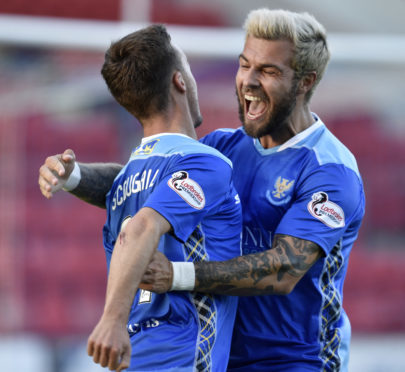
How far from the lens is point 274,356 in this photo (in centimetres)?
288

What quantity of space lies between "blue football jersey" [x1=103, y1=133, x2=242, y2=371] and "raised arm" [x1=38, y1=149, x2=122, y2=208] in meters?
0.28

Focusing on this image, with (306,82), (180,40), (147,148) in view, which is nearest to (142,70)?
(147,148)

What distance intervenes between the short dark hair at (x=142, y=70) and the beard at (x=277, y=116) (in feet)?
1.36

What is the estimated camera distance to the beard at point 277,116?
290cm

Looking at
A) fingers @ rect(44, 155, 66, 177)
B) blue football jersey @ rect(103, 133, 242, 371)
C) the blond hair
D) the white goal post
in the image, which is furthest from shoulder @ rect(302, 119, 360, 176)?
the white goal post

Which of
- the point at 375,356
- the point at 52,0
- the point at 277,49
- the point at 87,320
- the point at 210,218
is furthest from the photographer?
the point at 52,0

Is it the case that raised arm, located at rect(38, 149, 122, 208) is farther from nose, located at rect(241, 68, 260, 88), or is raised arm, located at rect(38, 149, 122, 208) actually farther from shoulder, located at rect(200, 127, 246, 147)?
nose, located at rect(241, 68, 260, 88)

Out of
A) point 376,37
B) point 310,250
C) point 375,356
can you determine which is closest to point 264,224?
point 310,250

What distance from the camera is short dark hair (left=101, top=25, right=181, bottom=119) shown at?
259 centimetres

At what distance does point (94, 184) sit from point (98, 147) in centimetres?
689

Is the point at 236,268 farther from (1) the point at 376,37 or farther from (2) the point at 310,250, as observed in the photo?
(1) the point at 376,37

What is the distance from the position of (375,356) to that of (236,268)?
494cm

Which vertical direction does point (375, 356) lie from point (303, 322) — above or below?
below

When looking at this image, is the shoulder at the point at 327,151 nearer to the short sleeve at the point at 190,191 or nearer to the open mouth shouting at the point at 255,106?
the open mouth shouting at the point at 255,106
